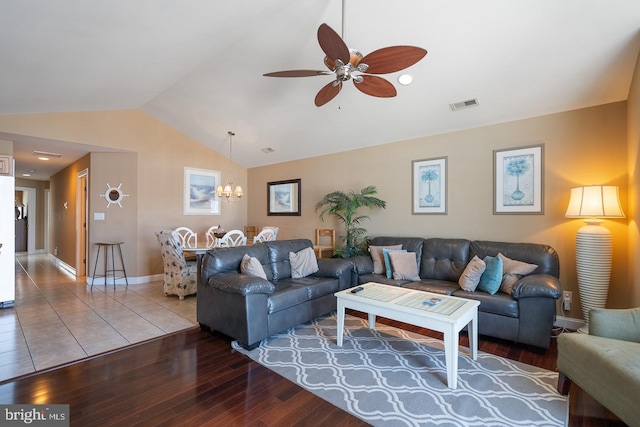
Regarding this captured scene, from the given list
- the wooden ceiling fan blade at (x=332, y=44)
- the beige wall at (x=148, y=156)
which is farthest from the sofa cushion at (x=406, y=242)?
the beige wall at (x=148, y=156)

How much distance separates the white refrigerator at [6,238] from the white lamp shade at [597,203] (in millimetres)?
6774

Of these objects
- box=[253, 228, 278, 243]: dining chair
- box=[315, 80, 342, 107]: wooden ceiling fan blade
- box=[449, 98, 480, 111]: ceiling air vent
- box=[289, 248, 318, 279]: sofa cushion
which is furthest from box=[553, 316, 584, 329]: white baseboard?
box=[253, 228, 278, 243]: dining chair

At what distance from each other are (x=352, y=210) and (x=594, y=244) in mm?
2928

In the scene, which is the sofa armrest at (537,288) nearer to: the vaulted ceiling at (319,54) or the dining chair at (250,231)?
the vaulted ceiling at (319,54)

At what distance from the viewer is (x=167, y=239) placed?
4277 mm

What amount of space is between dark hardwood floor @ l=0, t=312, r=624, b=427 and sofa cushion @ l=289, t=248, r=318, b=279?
49.6 inches

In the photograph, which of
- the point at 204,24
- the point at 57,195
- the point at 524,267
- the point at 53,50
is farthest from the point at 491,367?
the point at 57,195

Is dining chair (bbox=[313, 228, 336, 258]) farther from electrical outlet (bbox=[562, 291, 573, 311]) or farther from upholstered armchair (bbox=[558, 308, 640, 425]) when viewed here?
upholstered armchair (bbox=[558, 308, 640, 425])

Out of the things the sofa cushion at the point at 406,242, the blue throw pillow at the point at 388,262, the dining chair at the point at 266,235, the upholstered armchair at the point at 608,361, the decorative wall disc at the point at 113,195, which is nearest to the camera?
the upholstered armchair at the point at 608,361

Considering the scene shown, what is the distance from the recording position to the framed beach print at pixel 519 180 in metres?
3.48

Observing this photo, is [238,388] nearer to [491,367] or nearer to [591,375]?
[491,367]

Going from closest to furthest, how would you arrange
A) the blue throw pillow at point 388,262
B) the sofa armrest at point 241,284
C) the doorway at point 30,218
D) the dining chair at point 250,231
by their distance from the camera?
the sofa armrest at point 241,284
the blue throw pillow at point 388,262
the dining chair at point 250,231
the doorway at point 30,218

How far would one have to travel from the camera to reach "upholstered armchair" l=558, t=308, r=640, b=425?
1538mm

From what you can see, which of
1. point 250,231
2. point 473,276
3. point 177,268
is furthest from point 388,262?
point 250,231
